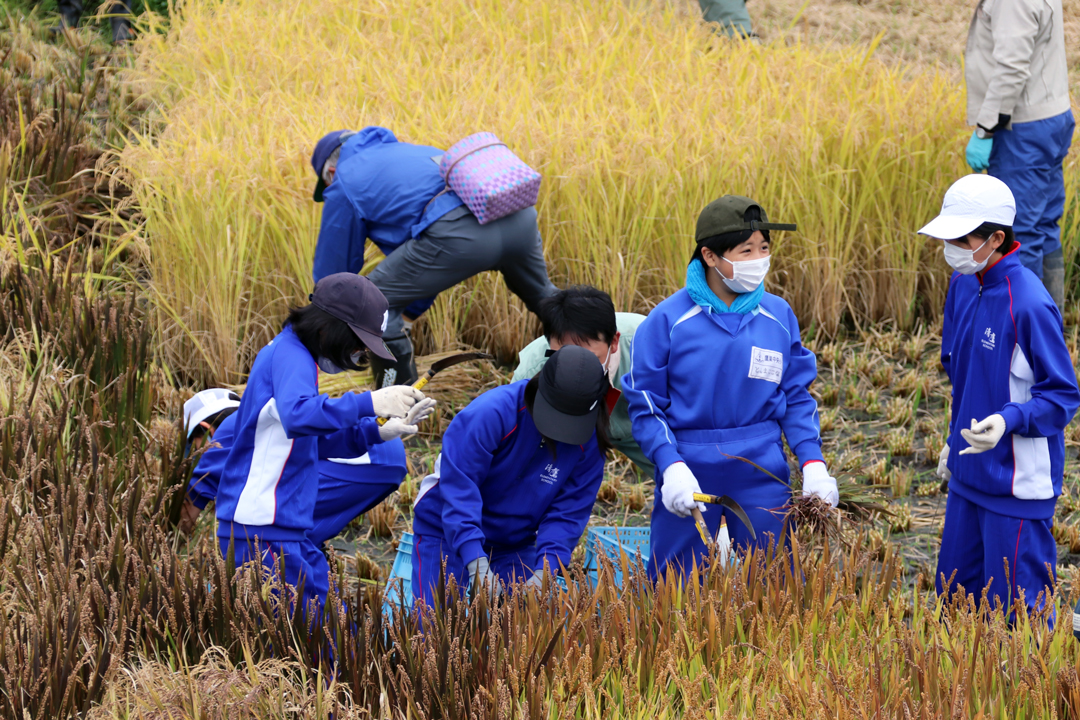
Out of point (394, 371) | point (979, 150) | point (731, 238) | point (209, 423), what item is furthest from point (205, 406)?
point (979, 150)

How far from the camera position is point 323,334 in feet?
9.54

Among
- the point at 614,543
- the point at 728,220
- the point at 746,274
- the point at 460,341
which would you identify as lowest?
the point at 460,341

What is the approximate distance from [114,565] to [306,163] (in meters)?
2.89

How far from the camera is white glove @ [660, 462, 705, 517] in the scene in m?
2.84

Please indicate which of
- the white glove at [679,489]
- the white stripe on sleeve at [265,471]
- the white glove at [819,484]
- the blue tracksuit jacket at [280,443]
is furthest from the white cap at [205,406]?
the white glove at [819,484]

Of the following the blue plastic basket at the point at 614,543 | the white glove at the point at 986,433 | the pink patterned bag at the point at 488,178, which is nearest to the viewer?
the white glove at the point at 986,433

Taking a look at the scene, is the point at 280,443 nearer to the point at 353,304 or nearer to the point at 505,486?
the point at 353,304

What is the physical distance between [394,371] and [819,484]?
6.89ft

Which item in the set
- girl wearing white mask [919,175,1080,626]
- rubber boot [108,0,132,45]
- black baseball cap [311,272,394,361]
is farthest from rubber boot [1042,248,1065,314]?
rubber boot [108,0,132,45]

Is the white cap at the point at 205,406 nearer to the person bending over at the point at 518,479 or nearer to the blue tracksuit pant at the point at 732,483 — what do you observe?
the person bending over at the point at 518,479

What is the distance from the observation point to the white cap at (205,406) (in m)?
3.72

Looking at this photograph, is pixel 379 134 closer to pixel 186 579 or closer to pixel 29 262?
pixel 29 262

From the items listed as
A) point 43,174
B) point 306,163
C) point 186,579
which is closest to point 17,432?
point 186,579

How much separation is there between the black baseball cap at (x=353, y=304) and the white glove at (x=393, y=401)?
0.37 feet
